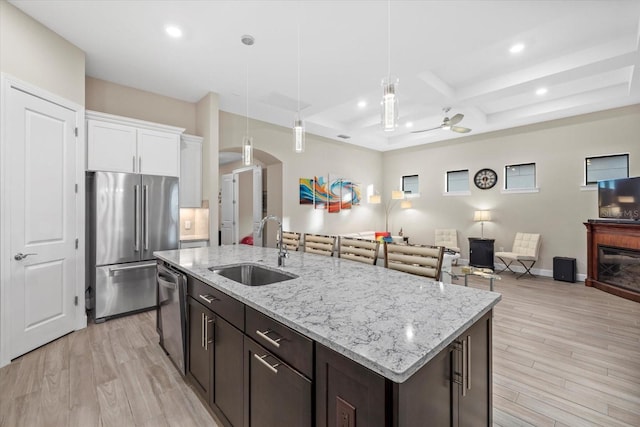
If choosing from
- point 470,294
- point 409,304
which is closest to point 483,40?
point 470,294

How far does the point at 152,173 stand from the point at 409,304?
3.78 m

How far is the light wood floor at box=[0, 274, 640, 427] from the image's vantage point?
1876mm

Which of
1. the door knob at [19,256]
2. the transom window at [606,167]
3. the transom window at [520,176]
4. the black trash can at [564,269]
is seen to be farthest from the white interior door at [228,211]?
the transom window at [606,167]

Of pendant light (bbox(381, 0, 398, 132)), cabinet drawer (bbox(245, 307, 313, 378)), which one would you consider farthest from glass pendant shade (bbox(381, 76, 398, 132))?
cabinet drawer (bbox(245, 307, 313, 378))

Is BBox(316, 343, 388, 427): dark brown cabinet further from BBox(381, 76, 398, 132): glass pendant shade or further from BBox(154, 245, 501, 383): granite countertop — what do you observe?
BBox(381, 76, 398, 132): glass pendant shade

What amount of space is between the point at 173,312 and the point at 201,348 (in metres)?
0.50

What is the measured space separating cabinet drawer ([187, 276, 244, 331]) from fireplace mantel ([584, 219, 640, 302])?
18.9 ft

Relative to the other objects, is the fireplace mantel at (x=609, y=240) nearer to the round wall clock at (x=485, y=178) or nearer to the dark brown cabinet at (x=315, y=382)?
the round wall clock at (x=485, y=178)

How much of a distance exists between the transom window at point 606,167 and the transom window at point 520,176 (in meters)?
0.85

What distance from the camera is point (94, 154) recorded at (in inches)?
133

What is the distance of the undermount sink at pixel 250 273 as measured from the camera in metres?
2.18

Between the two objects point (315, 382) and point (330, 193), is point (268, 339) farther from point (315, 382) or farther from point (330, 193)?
point (330, 193)

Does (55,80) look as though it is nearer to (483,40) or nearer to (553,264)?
(483,40)

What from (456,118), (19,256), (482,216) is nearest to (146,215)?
(19,256)
